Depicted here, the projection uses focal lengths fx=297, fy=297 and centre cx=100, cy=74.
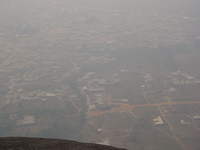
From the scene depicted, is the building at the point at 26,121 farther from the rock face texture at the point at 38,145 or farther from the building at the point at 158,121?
the rock face texture at the point at 38,145

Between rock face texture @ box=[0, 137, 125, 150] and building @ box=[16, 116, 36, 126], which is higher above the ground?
rock face texture @ box=[0, 137, 125, 150]

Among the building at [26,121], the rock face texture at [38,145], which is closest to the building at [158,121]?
the building at [26,121]

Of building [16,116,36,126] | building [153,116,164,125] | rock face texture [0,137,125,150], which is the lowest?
building [153,116,164,125]

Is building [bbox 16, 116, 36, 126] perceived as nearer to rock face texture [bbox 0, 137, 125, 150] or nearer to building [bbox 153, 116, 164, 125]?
building [bbox 153, 116, 164, 125]

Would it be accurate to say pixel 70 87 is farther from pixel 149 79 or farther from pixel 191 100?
pixel 191 100

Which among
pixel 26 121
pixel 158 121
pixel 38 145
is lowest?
pixel 158 121

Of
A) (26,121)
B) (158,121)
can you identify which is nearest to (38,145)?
(26,121)

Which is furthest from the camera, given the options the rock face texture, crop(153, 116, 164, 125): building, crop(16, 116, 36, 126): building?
crop(153, 116, 164, 125): building

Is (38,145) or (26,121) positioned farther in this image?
(26,121)

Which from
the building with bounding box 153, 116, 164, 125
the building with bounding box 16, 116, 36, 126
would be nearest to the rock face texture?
the building with bounding box 16, 116, 36, 126

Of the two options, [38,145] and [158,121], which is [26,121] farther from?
[38,145]

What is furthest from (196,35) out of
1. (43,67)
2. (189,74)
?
(43,67)
